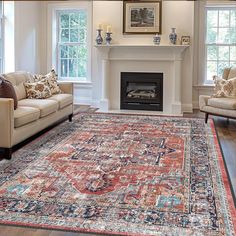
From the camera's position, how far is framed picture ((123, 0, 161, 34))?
7246mm

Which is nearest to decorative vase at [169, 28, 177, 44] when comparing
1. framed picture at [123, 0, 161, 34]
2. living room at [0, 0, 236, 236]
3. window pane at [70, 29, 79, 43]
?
living room at [0, 0, 236, 236]

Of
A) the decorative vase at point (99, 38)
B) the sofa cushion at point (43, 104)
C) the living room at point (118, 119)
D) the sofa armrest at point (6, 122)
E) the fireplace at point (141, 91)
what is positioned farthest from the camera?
the fireplace at point (141, 91)

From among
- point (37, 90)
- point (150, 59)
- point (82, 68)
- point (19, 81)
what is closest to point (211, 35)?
point (150, 59)

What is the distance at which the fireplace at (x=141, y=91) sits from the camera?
7473 millimetres

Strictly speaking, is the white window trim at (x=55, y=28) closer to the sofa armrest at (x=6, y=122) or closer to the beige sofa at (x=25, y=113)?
the beige sofa at (x=25, y=113)

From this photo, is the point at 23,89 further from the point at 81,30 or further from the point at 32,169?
the point at 81,30

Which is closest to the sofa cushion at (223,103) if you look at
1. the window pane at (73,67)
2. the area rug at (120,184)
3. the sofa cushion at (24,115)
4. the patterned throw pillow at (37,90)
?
the area rug at (120,184)

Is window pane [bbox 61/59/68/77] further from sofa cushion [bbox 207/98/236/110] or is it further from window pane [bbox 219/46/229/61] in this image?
sofa cushion [bbox 207/98/236/110]

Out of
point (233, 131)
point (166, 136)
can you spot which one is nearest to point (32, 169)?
point (166, 136)

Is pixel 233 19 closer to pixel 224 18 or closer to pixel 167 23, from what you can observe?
pixel 224 18

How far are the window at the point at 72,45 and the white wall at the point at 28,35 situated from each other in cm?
46

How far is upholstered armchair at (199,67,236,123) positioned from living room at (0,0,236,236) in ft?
0.05

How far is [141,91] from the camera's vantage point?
7.68 metres

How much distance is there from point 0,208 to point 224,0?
20.5ft
